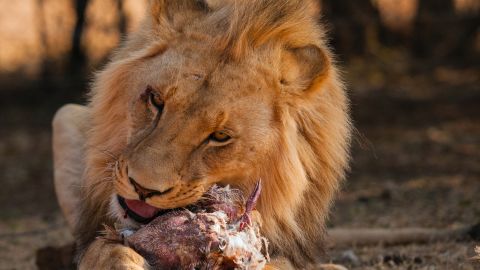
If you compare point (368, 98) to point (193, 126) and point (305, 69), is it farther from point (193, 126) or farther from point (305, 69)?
point (193, 126)

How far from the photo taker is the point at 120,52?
3.69m

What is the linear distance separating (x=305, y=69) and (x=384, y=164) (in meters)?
4.78

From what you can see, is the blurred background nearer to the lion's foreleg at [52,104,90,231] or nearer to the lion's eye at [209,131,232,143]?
the lion's foreleg at [52,104,90,231]

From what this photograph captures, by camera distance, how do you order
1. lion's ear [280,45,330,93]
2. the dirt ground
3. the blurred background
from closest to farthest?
lion's ear [280,45,330,93]
the dirt ground
the blurred background

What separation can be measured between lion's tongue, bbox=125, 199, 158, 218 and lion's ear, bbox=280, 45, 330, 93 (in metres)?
0.67

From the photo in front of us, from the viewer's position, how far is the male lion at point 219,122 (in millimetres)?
3035

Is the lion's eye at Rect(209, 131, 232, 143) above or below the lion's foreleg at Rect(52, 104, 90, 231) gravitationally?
above

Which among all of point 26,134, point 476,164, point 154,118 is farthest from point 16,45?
point 154,118

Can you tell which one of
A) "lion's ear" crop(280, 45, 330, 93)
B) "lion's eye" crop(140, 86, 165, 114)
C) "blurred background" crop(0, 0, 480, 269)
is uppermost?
"lion's ear" crop(280, 45, 330, 93)

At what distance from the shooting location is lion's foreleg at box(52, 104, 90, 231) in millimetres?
4516

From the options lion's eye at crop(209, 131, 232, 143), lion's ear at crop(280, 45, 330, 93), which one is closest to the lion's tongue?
lion's eye at crop(209, 131, 232, 143)

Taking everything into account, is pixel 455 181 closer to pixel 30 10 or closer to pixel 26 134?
pixel 26 134

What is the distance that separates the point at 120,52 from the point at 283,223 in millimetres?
999

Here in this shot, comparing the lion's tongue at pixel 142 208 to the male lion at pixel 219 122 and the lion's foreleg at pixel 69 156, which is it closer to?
the male lion at pixel 219 122
